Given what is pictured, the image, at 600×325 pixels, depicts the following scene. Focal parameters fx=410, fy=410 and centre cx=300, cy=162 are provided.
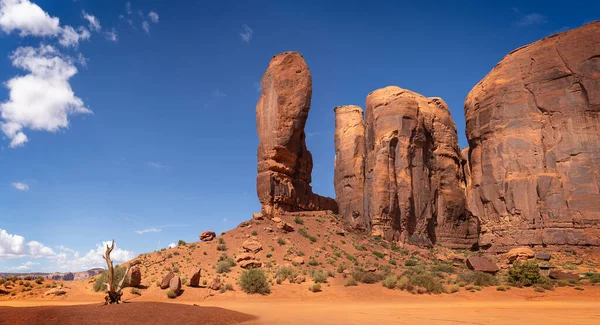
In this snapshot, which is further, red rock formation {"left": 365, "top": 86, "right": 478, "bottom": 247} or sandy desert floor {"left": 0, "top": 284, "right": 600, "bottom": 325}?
red rock formation {"left": 365, "top": 86, "right": 478, "bottom": 247}

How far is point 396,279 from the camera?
25.2 m

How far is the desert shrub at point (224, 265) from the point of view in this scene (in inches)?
1048

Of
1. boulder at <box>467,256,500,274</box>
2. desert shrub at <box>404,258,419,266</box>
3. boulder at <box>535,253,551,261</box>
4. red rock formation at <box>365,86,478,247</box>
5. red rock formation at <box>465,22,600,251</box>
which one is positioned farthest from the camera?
red rock formation at <box>365,86,478,247</box>

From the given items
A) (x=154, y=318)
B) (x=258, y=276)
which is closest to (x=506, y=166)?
(x=258, y=276)

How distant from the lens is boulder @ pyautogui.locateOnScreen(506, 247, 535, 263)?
115 ft

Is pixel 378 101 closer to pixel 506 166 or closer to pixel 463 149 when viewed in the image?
pixel 506 166

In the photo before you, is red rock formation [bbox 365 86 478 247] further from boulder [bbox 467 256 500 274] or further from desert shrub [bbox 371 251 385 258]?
boulder [bbox 467 256 500 274]

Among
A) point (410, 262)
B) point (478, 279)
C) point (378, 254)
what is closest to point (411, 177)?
point (410, 262)

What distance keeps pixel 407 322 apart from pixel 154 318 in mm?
6792

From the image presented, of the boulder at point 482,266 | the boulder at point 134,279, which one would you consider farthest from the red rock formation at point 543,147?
the boulder at point 134,279

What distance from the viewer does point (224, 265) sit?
88.5 feet

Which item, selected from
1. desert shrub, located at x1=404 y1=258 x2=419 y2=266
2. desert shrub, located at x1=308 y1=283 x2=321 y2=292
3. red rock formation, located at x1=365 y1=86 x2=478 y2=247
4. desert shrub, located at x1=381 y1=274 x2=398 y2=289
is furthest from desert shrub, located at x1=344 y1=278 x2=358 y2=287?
red rock formation, located at x1=365 y1=86 x2=478 y2=247

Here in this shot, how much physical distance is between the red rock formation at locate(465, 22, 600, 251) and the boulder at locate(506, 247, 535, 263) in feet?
11.2

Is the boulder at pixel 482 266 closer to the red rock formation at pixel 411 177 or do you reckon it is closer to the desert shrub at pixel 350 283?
the desert shrub at pixel 350 283
